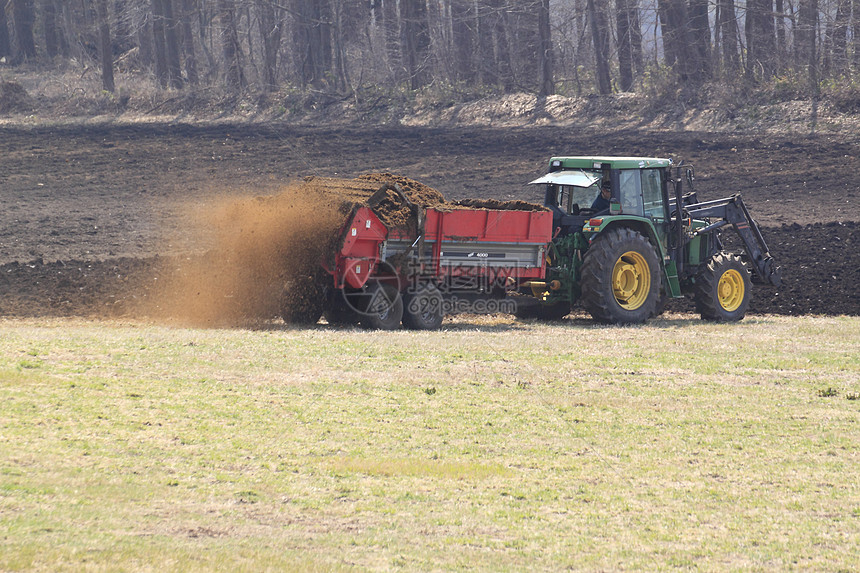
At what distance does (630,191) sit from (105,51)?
→ 93.3 feet

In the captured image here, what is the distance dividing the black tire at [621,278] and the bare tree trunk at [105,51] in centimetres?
2700

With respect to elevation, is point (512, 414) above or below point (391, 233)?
below

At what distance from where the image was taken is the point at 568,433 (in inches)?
336

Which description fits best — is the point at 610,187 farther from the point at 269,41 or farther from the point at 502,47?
the point at 269,41

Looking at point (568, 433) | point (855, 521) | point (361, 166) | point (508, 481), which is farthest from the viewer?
point (361, 166)

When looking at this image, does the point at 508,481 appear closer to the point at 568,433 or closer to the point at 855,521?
the point at 568,433

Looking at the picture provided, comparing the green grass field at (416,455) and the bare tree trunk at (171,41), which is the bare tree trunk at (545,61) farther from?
the green grass field at (416,455)

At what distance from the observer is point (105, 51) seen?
127 ft

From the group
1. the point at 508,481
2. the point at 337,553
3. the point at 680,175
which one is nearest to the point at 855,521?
the point at 508,481

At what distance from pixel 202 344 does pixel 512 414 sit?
13.4 feet

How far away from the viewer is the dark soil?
712 inches

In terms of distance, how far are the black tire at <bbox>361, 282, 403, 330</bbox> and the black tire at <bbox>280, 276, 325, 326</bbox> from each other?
0.65m

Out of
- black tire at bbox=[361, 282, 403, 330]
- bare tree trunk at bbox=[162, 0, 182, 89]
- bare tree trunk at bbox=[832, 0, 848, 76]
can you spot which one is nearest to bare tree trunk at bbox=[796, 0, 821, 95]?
bare tree trunk at bbox=[832, 0, 848, 76]

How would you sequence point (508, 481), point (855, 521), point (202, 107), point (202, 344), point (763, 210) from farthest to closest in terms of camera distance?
point (202, 107)
point (763, 210)
point (202, 344)
point (508, 481)
point (855, 521)
